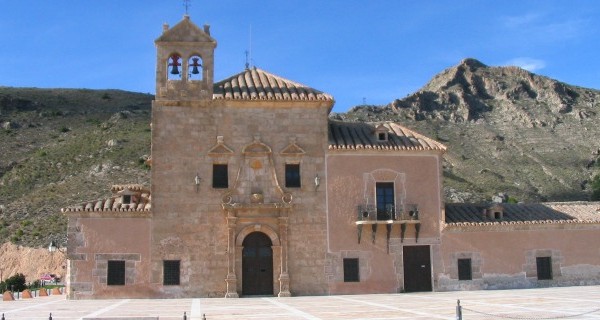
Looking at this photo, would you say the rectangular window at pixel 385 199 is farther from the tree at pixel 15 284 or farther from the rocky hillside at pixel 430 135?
the rocky hillside at pixel 430 135

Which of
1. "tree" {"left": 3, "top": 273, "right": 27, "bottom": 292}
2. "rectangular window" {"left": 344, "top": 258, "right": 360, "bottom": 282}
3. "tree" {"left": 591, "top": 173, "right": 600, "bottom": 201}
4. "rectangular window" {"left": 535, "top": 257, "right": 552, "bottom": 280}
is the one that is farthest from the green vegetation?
"tree" {"left": 591, "top": 173, "right": 600, "bottom": 201}

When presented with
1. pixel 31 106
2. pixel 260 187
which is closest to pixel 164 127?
pixel 260 187

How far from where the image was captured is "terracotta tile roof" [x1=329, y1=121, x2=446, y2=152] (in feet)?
80.4

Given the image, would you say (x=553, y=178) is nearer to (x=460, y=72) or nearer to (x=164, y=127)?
(x=460, y=72)

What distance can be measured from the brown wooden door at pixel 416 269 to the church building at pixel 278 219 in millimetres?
38

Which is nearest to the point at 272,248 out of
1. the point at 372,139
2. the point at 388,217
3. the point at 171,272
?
the point at 171,272

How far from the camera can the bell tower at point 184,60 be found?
23.8 meters

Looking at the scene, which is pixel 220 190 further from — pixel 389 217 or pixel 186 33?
pixel 389 217

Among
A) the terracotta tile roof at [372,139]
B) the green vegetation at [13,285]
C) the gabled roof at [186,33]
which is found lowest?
the green vegetation at [13,285]

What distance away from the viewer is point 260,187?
77.6 feet

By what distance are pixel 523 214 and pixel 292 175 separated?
9.74 meters

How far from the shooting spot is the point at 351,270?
23.8 meters

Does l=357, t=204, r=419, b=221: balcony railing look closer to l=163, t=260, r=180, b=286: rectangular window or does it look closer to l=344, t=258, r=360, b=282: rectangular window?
l=344, t=258, r=360, b=282: rectangular window

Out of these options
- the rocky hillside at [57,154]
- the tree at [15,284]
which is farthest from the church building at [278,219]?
the rocky hillside at [57,154]
